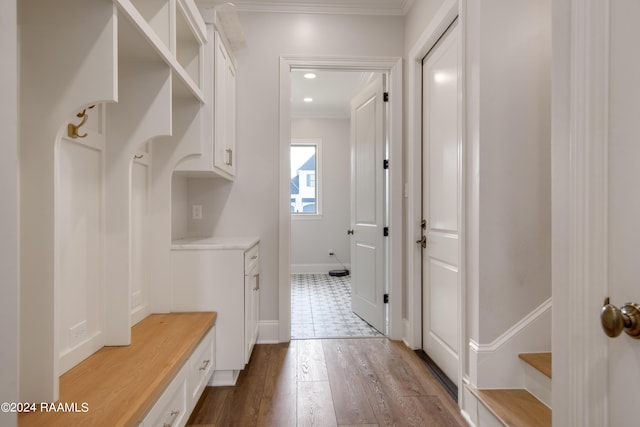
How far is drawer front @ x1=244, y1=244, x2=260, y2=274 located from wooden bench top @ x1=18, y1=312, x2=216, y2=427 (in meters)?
0.51

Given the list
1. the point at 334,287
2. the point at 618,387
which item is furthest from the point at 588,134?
the point at 334,287

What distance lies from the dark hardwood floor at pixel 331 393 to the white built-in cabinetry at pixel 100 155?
0.69 meters

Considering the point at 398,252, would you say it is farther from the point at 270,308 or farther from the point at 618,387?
the point at 618,387

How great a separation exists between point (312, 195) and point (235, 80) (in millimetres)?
3608

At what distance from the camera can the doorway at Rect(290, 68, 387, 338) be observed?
319cm

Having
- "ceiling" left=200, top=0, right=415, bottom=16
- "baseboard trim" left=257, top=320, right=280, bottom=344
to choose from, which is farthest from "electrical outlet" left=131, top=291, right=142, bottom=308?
"ceiling" left=200, top=0, right=415, bottom=16

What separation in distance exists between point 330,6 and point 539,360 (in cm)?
289

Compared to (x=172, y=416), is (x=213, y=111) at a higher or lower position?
higher

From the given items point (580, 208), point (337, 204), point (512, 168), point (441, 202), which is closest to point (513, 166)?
point (512, 168)

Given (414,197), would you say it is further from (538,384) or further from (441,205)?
(538,384)

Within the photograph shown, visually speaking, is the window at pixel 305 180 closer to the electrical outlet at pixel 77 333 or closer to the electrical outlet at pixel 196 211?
the electrical outlet at pixel 196 211

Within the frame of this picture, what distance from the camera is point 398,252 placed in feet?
9.61

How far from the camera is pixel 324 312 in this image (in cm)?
381

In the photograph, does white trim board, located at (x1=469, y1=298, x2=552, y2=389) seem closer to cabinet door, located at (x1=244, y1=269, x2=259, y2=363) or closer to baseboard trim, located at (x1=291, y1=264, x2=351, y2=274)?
cabinet door, located at (x1=244, y1=269, x2=259, y2=363)
